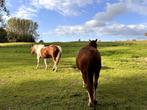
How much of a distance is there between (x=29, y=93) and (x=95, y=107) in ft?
12.4

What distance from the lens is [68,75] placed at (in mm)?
19219

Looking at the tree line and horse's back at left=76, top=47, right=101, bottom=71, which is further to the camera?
the tree line

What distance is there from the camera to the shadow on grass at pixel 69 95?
11.6 meters

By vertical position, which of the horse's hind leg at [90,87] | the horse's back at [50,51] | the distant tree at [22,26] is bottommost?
the horse's hind leg at [90,87]

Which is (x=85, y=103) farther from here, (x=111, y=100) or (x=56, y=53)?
(x=56, y=53)

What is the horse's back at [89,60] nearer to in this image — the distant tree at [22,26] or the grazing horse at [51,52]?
the grazing horse at [51,52]

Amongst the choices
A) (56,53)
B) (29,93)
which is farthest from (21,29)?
(29,93)

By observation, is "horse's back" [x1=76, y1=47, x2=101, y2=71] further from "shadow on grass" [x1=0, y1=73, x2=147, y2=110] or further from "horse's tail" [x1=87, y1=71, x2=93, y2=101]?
"shadow on grass" [x1=0, y1=73, x2=147, y2=110]

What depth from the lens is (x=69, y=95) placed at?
13.1 m

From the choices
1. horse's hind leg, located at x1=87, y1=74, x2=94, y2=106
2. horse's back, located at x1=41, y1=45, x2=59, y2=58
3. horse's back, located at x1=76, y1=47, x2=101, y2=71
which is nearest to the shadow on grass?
horse's hind leg, located at x1=87, y1=74, x2=94, y2=106

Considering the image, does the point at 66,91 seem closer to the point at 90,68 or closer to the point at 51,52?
the point at 90,68

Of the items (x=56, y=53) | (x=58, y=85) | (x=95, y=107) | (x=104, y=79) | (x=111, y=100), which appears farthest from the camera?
(x=56, y=53)

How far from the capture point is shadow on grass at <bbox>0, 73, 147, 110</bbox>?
38.2ft

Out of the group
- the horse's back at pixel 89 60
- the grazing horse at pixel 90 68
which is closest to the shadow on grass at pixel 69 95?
the grazing horse at pixel 90 68
